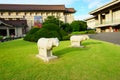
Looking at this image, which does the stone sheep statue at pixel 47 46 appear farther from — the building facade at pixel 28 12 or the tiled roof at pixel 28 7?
the tiled roof at pixel 28 7

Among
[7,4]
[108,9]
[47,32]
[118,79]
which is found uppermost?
[7,4]

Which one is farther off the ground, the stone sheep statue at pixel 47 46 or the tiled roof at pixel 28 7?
the tiled roof at pixel 28 7

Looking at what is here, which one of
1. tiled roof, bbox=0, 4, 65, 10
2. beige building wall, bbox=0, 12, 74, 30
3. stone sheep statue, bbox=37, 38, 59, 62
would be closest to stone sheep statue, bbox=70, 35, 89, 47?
stone sheep statue, bbox=37, 38, 59, 62

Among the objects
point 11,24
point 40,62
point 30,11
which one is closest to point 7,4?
point 30,11

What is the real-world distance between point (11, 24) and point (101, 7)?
24571 millimetres

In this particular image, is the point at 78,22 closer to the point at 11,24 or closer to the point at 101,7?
the point at 101,7

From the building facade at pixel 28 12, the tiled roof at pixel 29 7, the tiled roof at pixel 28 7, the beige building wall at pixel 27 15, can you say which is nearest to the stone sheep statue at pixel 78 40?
the building facade at pixel 28 12

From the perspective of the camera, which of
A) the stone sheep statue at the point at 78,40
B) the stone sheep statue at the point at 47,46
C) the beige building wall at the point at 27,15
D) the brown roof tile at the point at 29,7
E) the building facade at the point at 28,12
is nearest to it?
the stone sheep statue at the point at 47,46

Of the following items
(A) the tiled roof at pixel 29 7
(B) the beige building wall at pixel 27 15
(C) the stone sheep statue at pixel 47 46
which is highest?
(A) the tiled roof at pixel 29 7

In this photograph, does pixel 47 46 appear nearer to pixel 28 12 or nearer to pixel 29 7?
pixel 28 12

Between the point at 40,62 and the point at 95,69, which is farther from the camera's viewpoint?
the point at 40,62

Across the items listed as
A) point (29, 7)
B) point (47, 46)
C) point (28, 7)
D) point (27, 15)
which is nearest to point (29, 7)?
point (29, 7)

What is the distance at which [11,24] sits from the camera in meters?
46.0

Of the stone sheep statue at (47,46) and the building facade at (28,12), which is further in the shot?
the building facade at (28,12)
